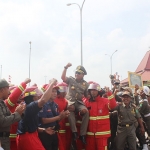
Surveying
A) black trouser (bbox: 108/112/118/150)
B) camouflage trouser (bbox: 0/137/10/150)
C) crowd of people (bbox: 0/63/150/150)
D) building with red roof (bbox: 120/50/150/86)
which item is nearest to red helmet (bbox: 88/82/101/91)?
crowd of people (bbox: 0/63/150/150)

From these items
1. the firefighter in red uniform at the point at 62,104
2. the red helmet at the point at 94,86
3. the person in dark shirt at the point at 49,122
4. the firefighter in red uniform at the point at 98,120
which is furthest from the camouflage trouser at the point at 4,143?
the red helmet at the point at 94,86

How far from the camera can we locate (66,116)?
518 cm

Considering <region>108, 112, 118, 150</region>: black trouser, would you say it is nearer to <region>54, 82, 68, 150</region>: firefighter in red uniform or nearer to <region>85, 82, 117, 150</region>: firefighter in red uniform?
<region>85, 82, 117, 150</region>: firefighter in red uniform

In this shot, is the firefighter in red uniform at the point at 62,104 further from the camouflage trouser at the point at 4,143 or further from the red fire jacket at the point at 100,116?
the camouflage trouser at the point at 4,143

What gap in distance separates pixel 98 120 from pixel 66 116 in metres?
1.15

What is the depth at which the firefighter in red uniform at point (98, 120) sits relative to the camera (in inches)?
234

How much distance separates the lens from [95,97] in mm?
6191

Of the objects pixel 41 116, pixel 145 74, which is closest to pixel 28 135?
pixel 41 116

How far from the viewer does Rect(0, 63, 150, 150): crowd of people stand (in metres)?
4.39

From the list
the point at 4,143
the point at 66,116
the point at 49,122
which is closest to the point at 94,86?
the point at 66,116

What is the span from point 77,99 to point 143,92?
304 centimetres

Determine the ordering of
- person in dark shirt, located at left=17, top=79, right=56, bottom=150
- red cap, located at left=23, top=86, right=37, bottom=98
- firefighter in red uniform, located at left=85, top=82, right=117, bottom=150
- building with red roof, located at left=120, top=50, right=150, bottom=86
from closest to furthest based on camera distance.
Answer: person in dark shirt, located at left=17, top=79, right=56, bottom=150, red cap, located at left=23, top=86, right=37, bottom=98, firefighter in red uniform, located at left=85, top=82, right=117, bottom=150, building with red roof, located at left=120, top=50, right=150, bottom=86

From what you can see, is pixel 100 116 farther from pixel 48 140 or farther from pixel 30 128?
pixel 30 128

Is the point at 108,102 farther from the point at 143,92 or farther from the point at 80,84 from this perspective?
the point at 143,92
